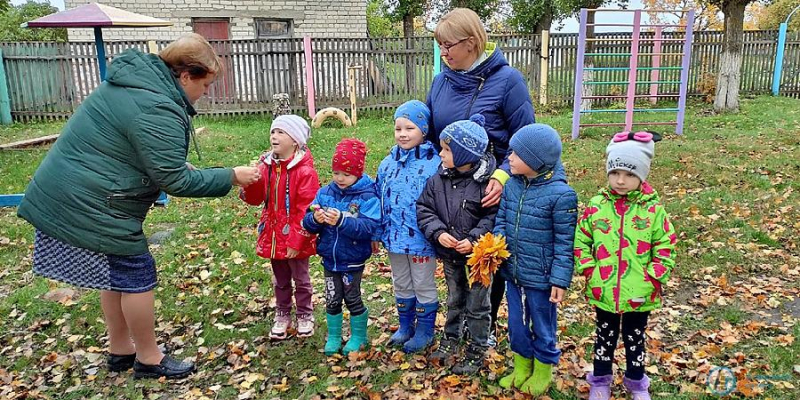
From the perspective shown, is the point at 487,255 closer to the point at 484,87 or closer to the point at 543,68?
the point at 484,87

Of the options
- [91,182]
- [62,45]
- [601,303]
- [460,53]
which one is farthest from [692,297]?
[62,45]

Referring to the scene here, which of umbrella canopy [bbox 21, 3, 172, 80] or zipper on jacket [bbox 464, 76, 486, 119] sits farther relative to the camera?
umbrella canopy [bbox 21, 3, 172, 80]

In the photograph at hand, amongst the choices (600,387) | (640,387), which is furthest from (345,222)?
(640,387)

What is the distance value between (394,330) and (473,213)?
53.4 inches

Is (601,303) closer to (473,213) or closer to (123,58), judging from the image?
(473,213)

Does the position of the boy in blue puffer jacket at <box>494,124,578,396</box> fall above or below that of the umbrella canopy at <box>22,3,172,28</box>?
below

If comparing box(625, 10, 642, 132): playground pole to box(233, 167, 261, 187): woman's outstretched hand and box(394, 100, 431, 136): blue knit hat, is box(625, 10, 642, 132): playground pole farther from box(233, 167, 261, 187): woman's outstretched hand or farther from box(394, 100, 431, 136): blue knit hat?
box(233, 167, 261, 187): woman's outstretched hand

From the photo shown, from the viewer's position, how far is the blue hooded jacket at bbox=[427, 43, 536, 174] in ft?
10.5

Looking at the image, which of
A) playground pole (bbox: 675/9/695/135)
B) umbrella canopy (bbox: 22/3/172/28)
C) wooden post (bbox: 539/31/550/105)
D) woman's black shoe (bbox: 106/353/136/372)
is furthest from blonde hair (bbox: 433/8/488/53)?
wooden post (bbox: 539/31/550/105)

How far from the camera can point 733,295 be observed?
4.55 meters

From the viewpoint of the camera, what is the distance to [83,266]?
3240 mm

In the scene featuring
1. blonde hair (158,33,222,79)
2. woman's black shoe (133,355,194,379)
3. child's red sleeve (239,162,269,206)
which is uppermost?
blonde hair (158,33,222,79)

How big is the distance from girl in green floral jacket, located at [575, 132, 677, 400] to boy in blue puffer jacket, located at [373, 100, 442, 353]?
912mm

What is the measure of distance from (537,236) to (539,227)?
48 millimetres
